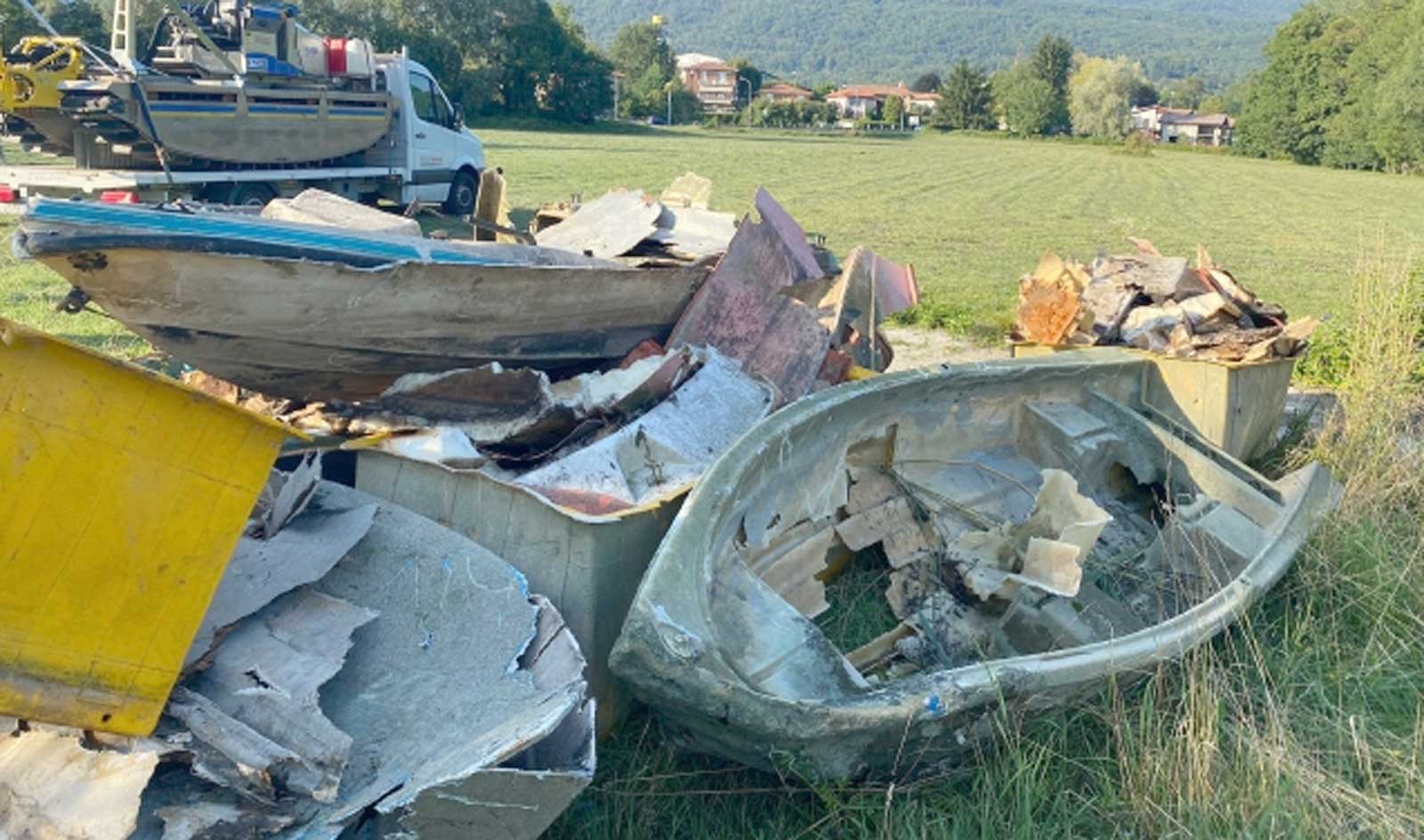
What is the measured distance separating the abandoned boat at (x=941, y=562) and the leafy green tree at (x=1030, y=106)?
269ft

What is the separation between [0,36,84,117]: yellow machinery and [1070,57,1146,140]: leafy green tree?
77.4 m

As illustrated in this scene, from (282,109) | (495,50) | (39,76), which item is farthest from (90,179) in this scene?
(495,50)

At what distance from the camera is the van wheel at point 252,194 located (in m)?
15.2

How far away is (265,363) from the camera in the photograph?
456 cm

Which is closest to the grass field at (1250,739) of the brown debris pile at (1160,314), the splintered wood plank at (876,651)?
the brown debris pile at (1160,314)

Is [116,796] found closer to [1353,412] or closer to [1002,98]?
[1353,412]

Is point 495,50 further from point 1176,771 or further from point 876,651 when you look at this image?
point 1176,771

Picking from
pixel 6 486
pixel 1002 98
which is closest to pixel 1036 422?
pixel 6 486

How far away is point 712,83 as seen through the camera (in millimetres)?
123500

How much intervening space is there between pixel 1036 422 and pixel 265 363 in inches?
135

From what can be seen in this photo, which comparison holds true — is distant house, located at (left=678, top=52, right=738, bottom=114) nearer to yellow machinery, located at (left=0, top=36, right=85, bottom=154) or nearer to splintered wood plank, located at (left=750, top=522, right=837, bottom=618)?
yellow machinery, located at (left=0, top=36, right=85, bottom=154)

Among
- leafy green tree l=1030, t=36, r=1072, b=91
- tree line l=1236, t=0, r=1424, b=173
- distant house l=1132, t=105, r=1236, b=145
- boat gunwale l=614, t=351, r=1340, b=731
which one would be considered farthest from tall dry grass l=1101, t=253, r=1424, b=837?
distant house l=1132, t=105, r=1236, b=145

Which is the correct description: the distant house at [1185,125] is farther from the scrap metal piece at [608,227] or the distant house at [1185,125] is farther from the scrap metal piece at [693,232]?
the scrap metal piece at [608,227]

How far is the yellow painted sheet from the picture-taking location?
7.73 feet
